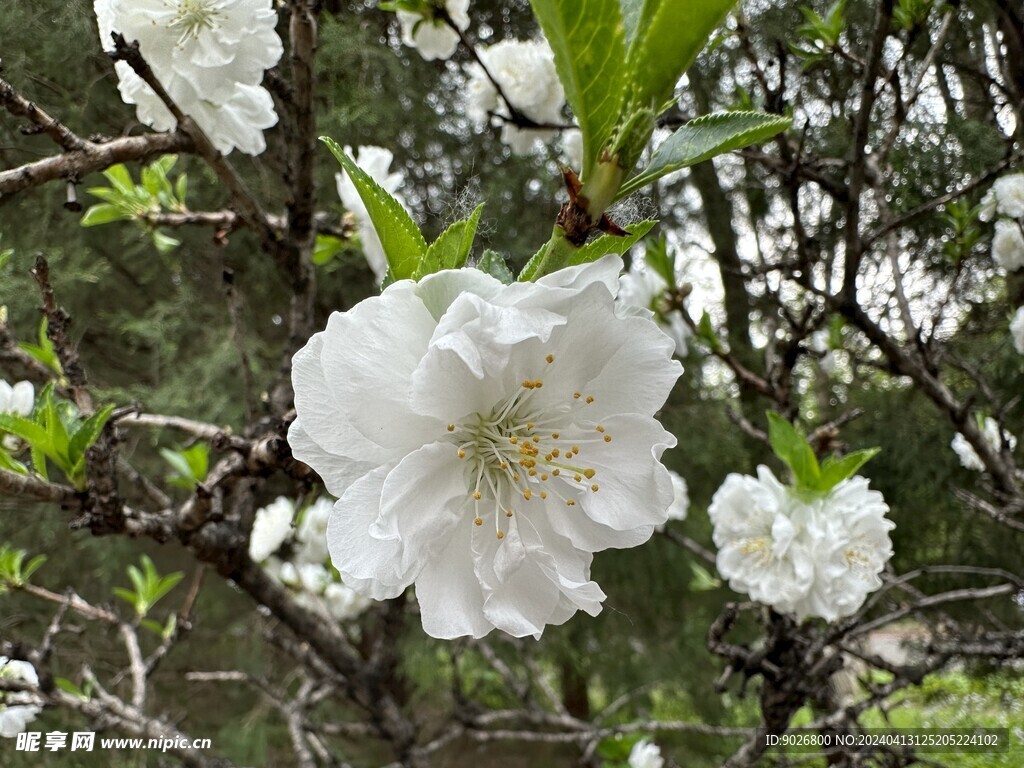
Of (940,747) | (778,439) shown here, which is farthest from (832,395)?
(778,439)

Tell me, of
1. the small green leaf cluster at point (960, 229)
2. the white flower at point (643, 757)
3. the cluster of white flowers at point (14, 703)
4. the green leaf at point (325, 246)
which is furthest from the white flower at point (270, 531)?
the small green leaf cluster at point (960, 229)

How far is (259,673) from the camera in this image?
7.94 ft

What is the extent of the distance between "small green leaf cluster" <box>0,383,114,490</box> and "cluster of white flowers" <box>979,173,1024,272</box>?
60.1 inches

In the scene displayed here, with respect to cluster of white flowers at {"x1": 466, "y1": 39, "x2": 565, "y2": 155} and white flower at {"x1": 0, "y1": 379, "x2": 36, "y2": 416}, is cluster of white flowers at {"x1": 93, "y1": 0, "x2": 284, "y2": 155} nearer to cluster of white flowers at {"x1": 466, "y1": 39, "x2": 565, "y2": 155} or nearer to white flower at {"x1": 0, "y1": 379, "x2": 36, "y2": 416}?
white flower at {"x1": 0, "y1": 379, "x2": 36, "y2": 416}

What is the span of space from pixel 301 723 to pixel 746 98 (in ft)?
5.63

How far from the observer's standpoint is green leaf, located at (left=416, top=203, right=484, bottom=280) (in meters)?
0.42

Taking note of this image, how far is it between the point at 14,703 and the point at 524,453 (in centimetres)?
108

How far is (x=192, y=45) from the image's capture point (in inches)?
30.5

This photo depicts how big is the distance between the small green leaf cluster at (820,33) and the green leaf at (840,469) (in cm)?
69

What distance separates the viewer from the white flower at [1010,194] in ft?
3.99

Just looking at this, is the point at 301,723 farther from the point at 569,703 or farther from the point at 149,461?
the point at 569,703

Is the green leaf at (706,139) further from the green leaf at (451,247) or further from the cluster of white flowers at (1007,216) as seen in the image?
the cluster of white flowers at (1007,216)

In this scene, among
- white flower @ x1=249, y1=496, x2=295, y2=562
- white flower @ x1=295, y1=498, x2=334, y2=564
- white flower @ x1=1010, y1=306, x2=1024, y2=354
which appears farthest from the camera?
white flower @ x1=295, y1=498, x2=334, y2=564

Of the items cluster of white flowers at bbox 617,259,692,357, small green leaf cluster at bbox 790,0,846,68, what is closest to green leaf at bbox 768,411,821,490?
cluster of white flowers at bbox 617,259,692,357
